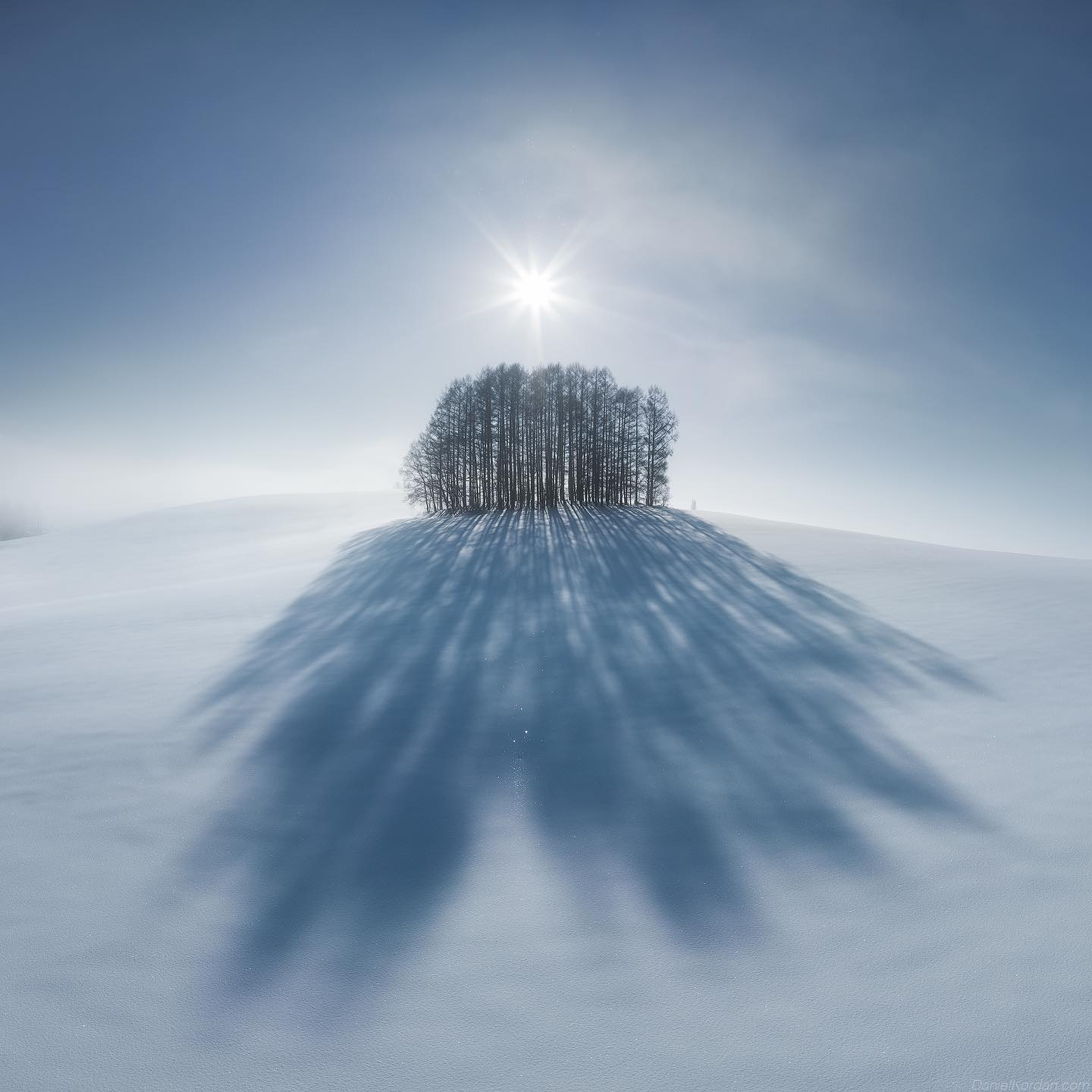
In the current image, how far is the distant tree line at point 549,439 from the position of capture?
1309 inches

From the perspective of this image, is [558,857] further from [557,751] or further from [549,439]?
[549,439]

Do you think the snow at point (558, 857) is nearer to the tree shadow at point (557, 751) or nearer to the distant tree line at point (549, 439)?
the tree shadow at point (557, 751)

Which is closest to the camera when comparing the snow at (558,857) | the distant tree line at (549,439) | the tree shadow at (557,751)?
the snow at (558,857)

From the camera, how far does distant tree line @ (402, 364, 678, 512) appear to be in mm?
33250

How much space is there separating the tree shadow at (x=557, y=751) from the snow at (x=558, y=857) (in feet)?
0.13

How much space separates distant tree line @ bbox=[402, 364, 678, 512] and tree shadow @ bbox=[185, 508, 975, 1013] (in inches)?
876

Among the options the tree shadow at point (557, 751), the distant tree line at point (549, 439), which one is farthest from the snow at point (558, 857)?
the distant tree line at point (549, 439)

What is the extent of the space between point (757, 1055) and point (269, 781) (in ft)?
15.5


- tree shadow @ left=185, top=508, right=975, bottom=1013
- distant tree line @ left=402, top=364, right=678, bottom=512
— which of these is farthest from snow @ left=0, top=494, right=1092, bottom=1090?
distant tree line @ left=402, top=364, right=678, bottom=512

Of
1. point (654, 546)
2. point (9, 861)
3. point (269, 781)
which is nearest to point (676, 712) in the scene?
point (269, 781)

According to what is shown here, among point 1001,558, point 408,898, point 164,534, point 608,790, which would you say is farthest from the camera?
point 164,534

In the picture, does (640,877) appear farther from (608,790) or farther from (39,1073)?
(39,1073)

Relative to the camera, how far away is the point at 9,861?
4.27 metres

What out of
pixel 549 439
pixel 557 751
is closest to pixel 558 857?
pixel 557 751
